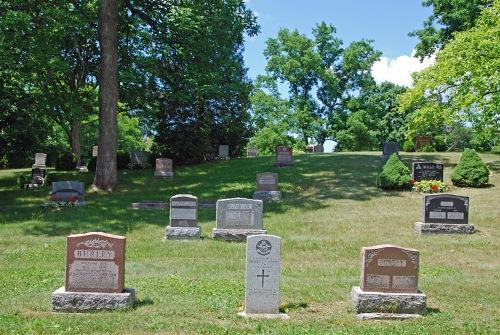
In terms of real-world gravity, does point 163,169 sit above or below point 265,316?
above

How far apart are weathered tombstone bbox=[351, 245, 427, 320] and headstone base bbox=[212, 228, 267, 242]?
296 inches

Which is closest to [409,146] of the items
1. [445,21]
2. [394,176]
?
[445,21]

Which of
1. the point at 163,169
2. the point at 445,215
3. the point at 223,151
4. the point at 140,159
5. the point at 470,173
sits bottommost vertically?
the point at 445,215

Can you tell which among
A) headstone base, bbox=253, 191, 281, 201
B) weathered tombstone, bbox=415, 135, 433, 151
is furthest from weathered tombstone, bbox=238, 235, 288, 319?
weathered tombstone, bbox=415, 135, 433, 151

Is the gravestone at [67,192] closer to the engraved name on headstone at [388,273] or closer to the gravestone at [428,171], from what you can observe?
the gravestone at [428,171]

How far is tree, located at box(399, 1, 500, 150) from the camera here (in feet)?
81.5

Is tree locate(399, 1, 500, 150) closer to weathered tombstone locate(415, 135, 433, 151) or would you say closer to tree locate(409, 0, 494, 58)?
tree locate(409, 0, 494, 58)

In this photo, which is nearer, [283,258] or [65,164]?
[283,258]

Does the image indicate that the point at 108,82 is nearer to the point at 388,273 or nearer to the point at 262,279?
the point at 262,279

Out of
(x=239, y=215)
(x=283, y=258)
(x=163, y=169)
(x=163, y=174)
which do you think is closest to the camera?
(x=283, y=258)

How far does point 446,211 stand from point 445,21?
→ 22.9 metres

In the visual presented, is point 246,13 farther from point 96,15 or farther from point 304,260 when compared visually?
point 304,260

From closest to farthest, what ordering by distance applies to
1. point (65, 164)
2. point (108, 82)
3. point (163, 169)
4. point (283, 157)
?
1. point (108, 82)
2. point (283, 157)
3. point (163, 169)
4. point (65, 164)

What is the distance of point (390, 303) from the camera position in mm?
9203
